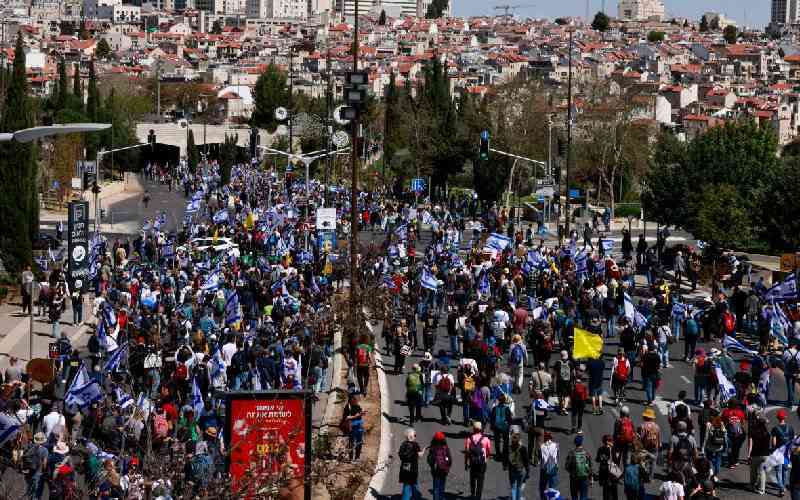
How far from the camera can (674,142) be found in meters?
54.5

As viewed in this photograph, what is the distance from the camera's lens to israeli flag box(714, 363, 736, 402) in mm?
21250

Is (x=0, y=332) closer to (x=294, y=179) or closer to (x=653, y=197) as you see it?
(x=653, y=197)

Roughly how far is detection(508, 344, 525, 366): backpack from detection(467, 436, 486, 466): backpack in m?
6.63

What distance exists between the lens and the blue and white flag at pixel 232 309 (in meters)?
27.3

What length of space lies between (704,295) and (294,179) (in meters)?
40.6

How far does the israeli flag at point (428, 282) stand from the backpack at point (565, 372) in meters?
8.67

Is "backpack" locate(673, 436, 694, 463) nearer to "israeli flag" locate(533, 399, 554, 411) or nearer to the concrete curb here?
"israeli flag" locate(533, 399, 554, 411)

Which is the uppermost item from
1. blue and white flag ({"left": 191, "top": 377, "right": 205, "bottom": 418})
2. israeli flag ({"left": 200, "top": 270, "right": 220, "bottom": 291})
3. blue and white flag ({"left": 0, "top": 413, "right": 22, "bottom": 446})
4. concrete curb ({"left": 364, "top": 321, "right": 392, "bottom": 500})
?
blue and white flag ({"left": 0, "top": 413, "right": 22, "bottom": 446})

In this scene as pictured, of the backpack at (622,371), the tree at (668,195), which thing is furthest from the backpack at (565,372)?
the tree at (668,195)

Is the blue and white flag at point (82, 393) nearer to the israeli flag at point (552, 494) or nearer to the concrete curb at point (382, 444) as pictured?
the concrete curb at point (382, 444)

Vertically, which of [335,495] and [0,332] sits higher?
[335,495]

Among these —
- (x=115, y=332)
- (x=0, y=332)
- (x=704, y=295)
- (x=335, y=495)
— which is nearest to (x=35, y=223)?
(x=0, y=332)

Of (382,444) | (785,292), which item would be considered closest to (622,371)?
(382,444)

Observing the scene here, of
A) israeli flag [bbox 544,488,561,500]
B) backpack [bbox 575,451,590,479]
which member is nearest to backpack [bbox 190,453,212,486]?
israeli flag [bbox 544,488,561,500]
